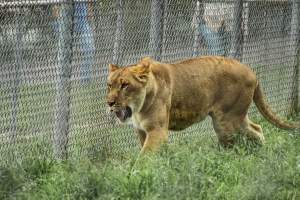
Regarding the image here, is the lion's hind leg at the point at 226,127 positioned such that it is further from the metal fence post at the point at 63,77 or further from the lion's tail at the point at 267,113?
the metal fence post at the point at 63,77

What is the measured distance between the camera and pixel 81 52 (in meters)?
7.41

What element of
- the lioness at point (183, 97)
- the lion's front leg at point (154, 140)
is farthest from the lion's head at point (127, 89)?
the lion's front leg at point (154, 140)

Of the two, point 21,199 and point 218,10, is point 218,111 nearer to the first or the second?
point 218,10

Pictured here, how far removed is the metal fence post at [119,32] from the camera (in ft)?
25.5

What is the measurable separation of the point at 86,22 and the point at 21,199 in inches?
88.4

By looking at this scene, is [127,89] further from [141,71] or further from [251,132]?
[251,132]

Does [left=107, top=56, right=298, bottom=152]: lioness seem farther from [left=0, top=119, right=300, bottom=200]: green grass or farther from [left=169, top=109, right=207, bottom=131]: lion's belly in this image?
[left=0, top=119, right=300, bottom=200]: green grass

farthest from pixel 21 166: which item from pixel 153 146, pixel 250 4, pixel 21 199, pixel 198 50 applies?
pixel 250 4

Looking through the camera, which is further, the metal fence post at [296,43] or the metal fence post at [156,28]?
the metal fence post at [296,43]

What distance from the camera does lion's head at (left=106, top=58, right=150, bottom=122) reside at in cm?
700

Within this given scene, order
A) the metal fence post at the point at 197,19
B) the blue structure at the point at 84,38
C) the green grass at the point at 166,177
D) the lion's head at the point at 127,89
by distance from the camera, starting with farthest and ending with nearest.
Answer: the metal fence post at the point at 197,19 → the blue structure at the point at 84,38 → the lion's head at the point at 127,89 → the green grass at the point at 166,177

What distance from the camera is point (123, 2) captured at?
7.81 m

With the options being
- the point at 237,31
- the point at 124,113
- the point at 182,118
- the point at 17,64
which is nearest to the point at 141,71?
the point at 124,113

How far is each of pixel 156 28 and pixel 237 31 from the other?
161 centimetres
